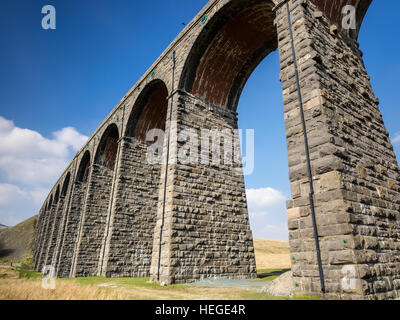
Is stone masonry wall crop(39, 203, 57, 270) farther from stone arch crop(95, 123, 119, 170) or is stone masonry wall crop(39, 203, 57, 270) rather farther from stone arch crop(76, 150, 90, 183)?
stone arch crop(95, 123, 119, 170)

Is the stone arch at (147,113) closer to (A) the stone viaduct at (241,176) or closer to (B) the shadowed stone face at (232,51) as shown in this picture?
(A) the stone viaduct at (241,176)

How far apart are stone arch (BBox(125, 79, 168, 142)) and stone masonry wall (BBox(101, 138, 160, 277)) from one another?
0.62 m

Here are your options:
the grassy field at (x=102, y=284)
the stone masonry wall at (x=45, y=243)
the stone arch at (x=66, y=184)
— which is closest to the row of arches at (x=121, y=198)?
the grassy field at (x=102, y=284)

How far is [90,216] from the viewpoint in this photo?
50.2ft

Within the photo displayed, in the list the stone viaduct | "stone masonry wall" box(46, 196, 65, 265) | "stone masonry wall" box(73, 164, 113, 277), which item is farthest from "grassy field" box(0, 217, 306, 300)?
"stone masonry wall" box(73, 164, 113, 277)

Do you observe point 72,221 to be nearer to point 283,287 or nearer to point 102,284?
point 102,284

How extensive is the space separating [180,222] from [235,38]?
7669 millimetres

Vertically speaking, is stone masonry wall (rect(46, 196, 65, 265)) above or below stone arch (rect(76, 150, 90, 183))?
below

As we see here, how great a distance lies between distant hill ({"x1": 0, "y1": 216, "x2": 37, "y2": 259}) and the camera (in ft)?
170

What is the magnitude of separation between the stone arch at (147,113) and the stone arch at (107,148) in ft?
12.0

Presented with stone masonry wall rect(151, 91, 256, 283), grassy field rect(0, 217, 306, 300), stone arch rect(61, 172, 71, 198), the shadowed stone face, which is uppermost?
the shadowed stone face

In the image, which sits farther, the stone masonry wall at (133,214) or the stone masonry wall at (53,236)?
the stone masonry wall at (53,236)

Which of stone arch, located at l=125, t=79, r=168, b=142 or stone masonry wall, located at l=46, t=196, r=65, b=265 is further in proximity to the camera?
stone masonry wall, located at l=46, t=196, r=65, b=265

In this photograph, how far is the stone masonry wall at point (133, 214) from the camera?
1191 cm
